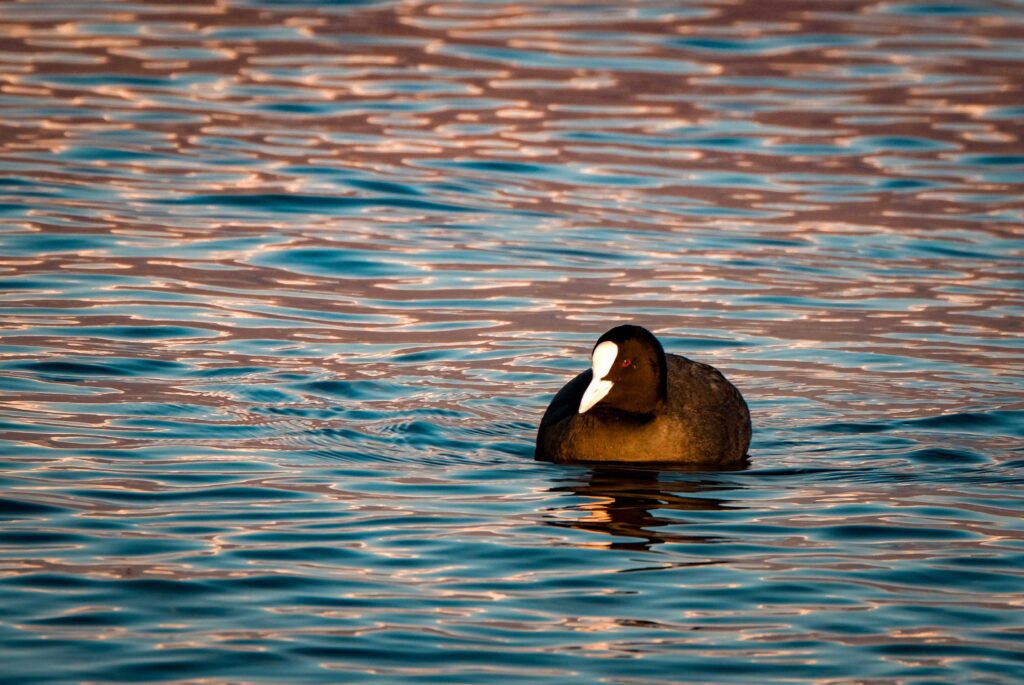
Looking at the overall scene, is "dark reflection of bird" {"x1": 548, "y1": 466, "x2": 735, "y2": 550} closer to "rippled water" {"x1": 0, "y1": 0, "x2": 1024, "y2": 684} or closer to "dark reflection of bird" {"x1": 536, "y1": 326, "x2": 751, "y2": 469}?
"rippled water" {"x1": 0, "y1": 0, "x2": 1024, "y2": 684}

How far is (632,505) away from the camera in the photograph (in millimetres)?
8781

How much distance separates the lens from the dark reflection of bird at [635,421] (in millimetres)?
9555

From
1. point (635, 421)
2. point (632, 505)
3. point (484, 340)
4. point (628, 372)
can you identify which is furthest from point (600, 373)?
point (484, 340)

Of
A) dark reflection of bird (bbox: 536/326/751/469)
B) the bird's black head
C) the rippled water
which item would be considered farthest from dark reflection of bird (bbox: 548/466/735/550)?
the bird's black head

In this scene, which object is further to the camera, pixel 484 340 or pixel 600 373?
pixel 484 340

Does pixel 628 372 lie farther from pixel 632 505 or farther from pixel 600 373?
pixel 632 505

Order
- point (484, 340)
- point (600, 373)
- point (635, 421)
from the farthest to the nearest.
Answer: point (484, 340) < point (635, 421) < point (600, 373)

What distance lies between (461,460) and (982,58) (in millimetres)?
17084

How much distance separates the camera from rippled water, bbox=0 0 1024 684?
6832mm

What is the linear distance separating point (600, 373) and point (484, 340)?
9.70ft

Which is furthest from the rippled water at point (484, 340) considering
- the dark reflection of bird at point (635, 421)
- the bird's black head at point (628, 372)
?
the bird's black head at point (628, 372)

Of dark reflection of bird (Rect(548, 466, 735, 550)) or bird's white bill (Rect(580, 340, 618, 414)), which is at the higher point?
bird's white bill (Rect(580, 340, 618, 414))

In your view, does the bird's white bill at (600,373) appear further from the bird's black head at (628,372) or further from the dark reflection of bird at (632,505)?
the dark reflection of bird at (632,505)

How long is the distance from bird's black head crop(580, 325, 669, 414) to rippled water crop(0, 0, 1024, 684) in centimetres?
43
